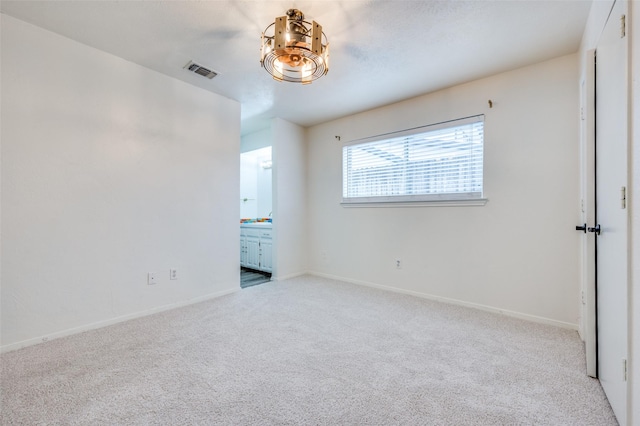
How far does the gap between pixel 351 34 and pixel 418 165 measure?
5.93ft

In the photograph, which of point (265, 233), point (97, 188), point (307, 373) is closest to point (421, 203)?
point (307, 373)

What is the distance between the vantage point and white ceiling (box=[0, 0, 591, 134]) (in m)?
1.96

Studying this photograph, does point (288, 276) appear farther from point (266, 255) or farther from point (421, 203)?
point (421, 203)

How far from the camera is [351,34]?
2238 millimetres

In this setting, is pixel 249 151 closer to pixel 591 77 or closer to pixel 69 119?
pixel 69 119

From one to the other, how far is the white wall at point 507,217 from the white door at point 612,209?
0.99 meters

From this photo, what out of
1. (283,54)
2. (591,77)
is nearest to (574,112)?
(591,77)

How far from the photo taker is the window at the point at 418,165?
3.10m

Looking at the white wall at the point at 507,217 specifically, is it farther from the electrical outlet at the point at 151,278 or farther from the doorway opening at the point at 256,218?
the electrical outlet at the point at 151,278

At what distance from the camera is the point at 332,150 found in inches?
174

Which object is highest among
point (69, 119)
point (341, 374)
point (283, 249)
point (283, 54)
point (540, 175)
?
point (283, 54)

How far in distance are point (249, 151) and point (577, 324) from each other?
5.19m

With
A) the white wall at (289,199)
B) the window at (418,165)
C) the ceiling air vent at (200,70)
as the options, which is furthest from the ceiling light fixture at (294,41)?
the white wall at (289,199)

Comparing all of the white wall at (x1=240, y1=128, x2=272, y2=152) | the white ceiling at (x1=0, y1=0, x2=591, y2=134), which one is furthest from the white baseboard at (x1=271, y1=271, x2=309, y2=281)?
the white ceiling at (x1=0, y1=0, x2=591, y2=134)
